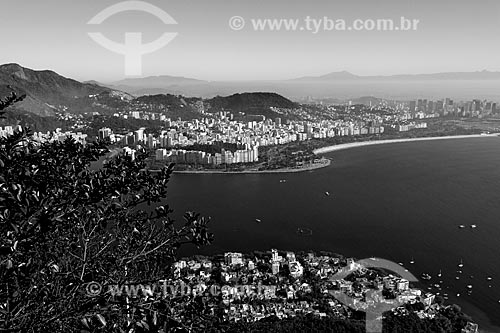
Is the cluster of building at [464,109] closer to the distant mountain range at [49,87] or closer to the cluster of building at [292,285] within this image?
the distant mountain range at [49,87]

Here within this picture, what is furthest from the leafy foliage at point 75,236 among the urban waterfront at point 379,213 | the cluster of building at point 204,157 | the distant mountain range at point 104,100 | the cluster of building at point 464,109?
the cluster of building at point 464,109

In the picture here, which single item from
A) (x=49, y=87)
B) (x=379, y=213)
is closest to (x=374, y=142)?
(x=379, y=213)

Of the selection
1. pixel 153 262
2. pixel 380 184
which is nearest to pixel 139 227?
pixel 153 262

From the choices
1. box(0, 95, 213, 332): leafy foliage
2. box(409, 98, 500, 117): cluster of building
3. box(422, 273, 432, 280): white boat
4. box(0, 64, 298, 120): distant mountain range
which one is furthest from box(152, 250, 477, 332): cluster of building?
box(409, 98, 500, 117): cluster of building

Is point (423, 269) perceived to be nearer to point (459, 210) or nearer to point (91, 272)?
point (459, 210)

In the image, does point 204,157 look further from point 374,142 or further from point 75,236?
point 75,236

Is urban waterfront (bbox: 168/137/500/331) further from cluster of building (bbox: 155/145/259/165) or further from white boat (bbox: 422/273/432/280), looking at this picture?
cluster of building (bbox: 155/145/259/165)
